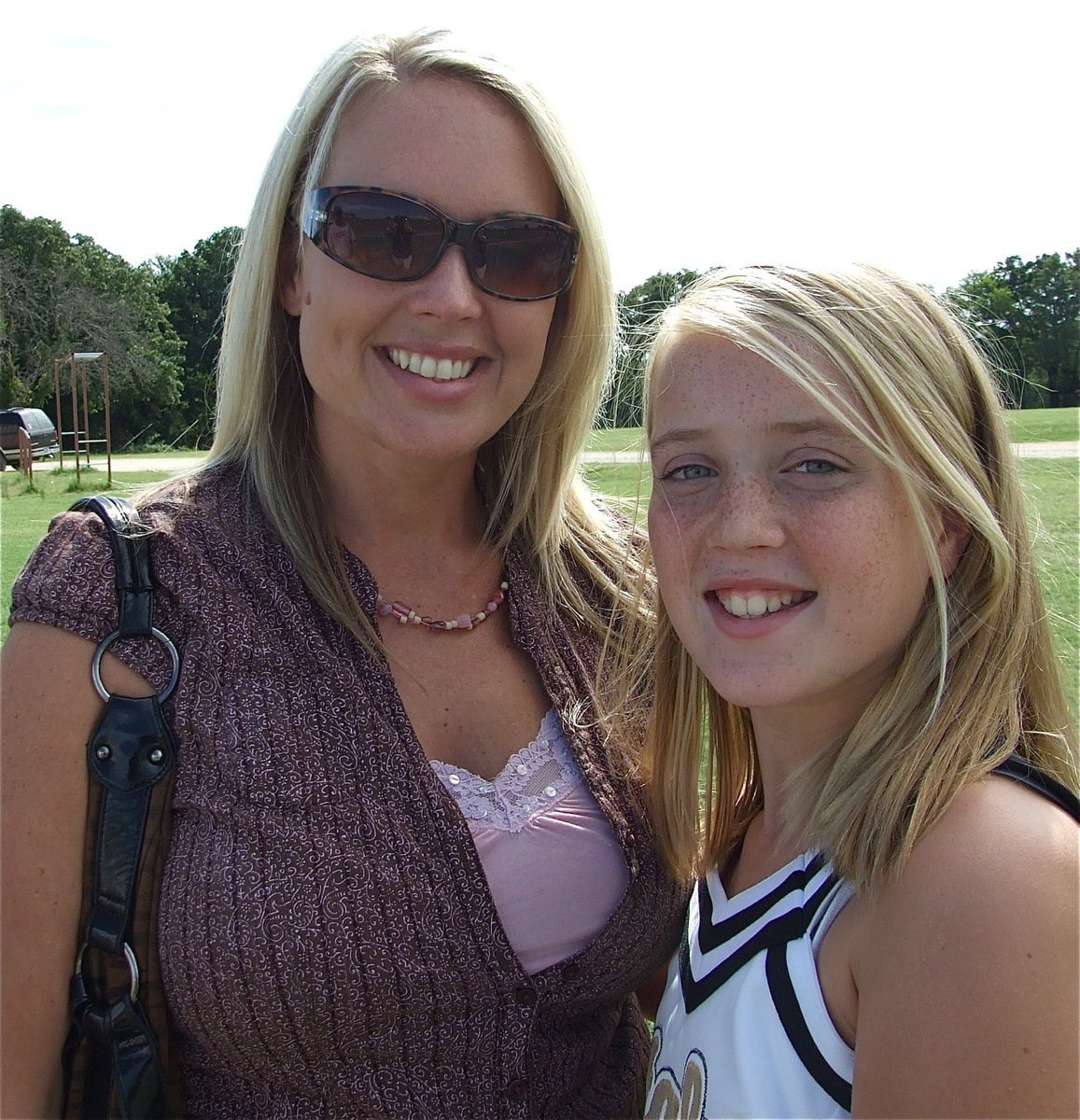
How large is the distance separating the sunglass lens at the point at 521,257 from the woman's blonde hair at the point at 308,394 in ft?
0.37

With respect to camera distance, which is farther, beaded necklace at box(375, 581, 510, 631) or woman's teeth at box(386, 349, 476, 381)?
beaded necklace at box(375, 581, 510, 631)

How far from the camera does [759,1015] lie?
1.44 metres

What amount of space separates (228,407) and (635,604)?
98 cm

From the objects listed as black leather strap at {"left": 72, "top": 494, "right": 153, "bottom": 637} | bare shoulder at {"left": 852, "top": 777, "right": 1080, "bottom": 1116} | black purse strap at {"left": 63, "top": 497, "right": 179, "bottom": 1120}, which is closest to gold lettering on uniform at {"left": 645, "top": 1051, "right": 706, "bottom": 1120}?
bare shoulder at {"left": 852, "top": 777, "right": 1080, "bottom": 1116}

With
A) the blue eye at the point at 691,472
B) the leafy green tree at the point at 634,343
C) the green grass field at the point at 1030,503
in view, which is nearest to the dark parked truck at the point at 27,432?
the green grass field at the point at 1030,503

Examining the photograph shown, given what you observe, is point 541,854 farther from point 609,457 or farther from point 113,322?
point 113,322

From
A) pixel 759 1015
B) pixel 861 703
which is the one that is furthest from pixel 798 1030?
pixel 861 703

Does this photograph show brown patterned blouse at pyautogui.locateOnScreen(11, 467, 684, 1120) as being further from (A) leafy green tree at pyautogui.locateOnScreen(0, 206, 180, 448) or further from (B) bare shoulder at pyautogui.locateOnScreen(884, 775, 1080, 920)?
(A) leafy green tree at pyautogui.locateOnScreen(0, 206, 180, 448)

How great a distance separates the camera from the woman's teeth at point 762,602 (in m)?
1.57

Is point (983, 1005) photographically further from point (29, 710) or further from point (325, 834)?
point (29, 710)

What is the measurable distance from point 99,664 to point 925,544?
131cm

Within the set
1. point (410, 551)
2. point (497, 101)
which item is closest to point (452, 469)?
point (410, 551)

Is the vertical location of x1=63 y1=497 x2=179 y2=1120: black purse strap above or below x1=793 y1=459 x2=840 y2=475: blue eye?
below

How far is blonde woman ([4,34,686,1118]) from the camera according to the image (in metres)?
1.72
